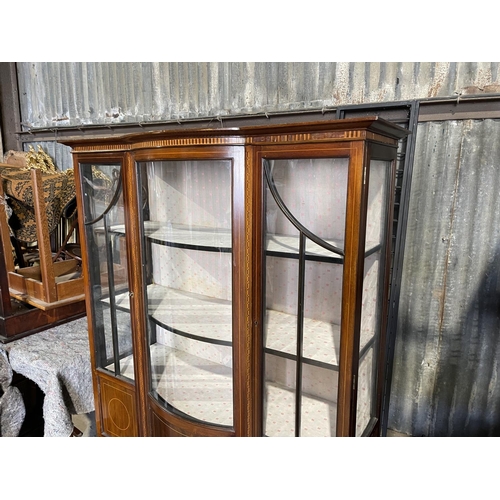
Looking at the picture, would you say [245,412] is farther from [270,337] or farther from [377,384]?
[377,384]

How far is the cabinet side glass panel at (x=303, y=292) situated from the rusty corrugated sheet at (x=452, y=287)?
58cm

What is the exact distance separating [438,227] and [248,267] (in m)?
0.81

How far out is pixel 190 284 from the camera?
1.37m

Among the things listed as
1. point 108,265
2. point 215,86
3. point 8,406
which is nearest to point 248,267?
point 108,265

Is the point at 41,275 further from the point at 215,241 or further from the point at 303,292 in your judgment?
the point at 303,292

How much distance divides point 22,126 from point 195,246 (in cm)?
239

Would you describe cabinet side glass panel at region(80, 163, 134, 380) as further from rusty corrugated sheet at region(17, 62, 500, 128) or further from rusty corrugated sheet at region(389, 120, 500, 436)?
rusty corrugated sheet at region(389, 120, 500, 436)

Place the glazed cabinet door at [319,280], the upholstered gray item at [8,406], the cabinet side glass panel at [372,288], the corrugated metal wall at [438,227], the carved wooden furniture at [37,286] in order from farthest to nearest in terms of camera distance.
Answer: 1. the carved wooden furniture at [37,286]
2. the upholstered gray item at [8,406]
3. the corrugated metal wall at [438,227]
4. the cabinet side glass panel at [372,288]
5. the glazed cabinet door at [319,280]

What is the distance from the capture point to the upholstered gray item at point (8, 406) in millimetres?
1501

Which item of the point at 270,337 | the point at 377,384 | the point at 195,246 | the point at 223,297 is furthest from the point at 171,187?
the point at 377,384

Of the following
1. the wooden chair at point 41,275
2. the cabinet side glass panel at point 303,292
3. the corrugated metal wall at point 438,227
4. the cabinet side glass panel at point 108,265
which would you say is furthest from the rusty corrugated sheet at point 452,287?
the wooden chair at point 41,275

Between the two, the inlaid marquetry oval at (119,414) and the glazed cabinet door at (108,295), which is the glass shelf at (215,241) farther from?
the inlaid marquetry oval at (119,414)

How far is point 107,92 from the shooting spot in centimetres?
224

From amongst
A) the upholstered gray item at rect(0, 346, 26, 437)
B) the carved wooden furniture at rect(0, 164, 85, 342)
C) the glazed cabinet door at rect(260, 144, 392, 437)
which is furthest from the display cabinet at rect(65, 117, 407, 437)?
the upholstered gray item at rect(0, 346, 26, 437)
